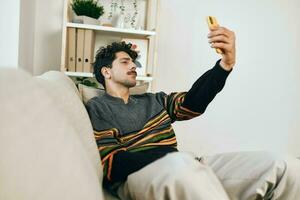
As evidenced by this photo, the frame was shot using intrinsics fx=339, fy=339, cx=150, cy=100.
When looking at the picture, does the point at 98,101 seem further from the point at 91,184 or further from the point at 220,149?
the point at 220,149

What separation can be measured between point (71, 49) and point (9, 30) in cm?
37

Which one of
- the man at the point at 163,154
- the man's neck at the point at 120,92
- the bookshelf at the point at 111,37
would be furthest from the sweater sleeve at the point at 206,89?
the bookshelf at the point at 111,37

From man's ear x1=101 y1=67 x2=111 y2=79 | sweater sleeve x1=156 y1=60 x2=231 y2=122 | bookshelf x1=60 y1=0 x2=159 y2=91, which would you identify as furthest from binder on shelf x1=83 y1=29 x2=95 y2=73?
sweater sleeve x1=156 y1=60 x2=231 y2=122

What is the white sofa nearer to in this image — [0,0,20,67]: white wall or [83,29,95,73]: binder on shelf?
[0,0,20,67]: white wall

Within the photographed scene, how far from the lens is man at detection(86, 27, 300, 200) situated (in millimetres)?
894

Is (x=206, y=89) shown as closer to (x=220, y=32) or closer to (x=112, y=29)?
(x=220, y=32)

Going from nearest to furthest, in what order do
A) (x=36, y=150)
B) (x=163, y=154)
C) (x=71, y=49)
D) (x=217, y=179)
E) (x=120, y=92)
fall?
(x=36, y=150) → (x=217, y=179) → (x=163, y=154) → (x=120, y=92) → (x=71, y=49)

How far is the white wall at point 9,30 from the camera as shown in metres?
1.86

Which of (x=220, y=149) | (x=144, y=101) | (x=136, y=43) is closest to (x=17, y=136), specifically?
(x=144, y=101)

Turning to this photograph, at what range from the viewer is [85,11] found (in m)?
2.12

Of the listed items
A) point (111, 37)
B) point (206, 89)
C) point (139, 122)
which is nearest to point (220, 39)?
point (206, 89)

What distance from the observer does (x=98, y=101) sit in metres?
1.45

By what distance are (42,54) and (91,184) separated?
70.3 inches

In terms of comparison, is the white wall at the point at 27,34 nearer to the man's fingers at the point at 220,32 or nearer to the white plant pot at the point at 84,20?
the white plant pot at the point at 84,20
